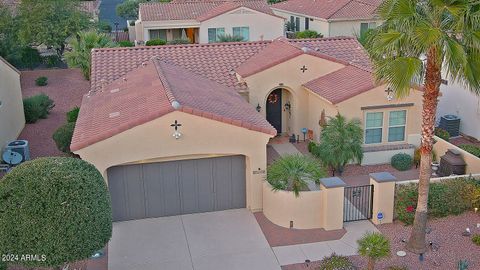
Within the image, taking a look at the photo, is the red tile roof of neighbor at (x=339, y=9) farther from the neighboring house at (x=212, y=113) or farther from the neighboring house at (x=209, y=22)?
the neighboring house at (x=212, y=113)

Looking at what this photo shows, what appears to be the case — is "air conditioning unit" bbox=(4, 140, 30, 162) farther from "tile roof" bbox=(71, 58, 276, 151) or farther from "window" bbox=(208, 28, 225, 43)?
"window" bbox=(208, 28, 225, 43)

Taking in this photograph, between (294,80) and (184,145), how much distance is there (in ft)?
29.3

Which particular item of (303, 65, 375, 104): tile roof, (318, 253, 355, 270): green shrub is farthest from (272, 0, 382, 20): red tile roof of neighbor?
(318, 253, 355, 270): green shrub

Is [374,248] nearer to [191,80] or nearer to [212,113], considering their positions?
[212,113]

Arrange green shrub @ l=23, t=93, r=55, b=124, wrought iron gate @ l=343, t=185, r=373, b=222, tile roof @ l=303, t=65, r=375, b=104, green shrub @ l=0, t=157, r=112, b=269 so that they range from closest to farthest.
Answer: green shrub @ l=0, t=157, r=112, b=269, wrought iron gate @ l=343, t=185, r=373, b=222, tile roof @ l=303, t=65, r=375, b=104, green shrub @ l=23, t=93, r=55, b=124

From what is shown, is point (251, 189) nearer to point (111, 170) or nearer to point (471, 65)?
point (111, 170)

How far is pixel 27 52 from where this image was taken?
149 ft

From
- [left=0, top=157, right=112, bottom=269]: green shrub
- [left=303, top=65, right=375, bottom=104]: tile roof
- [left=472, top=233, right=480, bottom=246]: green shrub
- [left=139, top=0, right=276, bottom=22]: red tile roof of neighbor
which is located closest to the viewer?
[left=0, top=157, right=112, bottom=269]: green shrub

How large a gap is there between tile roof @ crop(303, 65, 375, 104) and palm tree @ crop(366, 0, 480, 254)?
733cm

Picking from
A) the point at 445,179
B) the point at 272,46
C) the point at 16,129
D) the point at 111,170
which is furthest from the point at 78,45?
the point at 445,179

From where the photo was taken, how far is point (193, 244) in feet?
54.6

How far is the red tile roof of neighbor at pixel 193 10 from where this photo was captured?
47656 mm

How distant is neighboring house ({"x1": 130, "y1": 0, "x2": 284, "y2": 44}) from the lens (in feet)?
154

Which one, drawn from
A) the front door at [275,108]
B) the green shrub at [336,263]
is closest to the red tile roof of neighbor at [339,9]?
the front door at [275,108]
